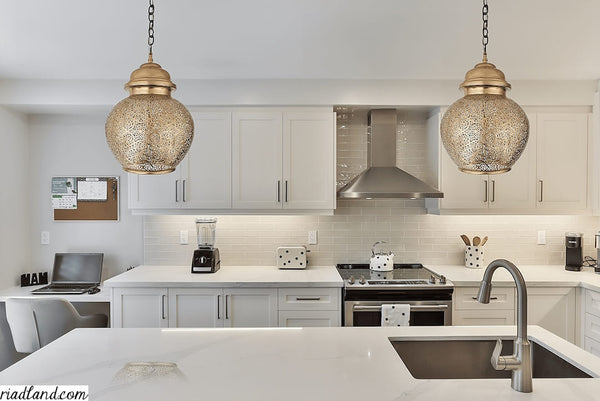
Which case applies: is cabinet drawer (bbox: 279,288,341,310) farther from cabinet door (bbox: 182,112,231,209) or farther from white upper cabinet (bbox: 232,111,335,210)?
cabinet door (bbox: 182,112,231,209)

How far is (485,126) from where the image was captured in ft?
4.37

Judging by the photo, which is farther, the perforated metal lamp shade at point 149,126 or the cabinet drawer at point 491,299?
the cabinet drawer at point 491,299

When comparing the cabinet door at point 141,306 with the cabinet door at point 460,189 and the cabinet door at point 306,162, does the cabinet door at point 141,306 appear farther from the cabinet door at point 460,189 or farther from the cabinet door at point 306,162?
the cabinet door at point 460,189

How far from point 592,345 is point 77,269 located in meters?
4.20

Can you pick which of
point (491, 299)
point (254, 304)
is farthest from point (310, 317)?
point (491, 299)

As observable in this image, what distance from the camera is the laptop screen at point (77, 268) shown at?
3855 mm

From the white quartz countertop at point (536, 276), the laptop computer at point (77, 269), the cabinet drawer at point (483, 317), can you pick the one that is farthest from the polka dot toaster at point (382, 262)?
the laptop computer at point (77, 269)

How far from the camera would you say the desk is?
11.2 ft

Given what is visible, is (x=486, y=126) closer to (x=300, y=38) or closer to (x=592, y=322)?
(x=300, y=38)

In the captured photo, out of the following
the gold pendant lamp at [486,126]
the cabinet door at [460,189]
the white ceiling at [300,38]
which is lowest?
the cabinet door at [460,189]

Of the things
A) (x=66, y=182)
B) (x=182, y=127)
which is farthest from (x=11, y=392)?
(x=66, y=182)

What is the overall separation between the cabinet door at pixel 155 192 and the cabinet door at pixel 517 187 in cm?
259

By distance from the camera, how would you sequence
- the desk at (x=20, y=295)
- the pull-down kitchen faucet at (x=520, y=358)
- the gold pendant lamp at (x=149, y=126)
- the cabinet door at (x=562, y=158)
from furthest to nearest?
the cabinet door at (x=562, y=158), the desk at (x=20, y=295), the pull-down kitchen faucet at (x=520, y=358), the gold pendant lamp at (x=149, y=126)

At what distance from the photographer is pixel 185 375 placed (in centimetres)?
153
